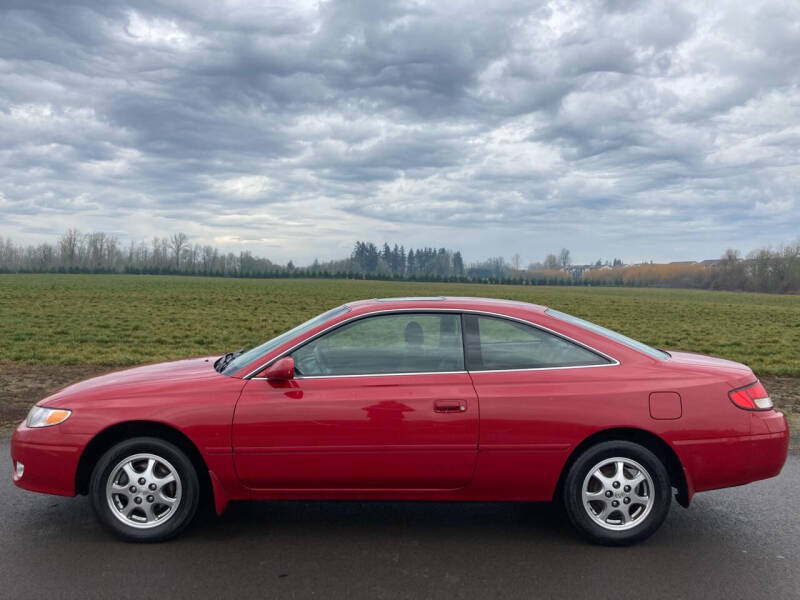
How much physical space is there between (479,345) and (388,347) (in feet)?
1.85

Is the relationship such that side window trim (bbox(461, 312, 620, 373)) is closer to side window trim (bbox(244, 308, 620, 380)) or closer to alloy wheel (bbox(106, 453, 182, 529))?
side window trim (bbox(244, 308, 620, 380))

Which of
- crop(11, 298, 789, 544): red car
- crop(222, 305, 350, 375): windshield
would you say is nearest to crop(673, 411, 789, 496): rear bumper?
crop(11, 298, 789, 544): red car

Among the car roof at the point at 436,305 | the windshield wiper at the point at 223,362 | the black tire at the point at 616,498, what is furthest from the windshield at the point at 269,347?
the black tire at the point at 616,498

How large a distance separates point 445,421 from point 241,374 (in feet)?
4.13

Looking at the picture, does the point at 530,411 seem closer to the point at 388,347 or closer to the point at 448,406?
the point at 448,406

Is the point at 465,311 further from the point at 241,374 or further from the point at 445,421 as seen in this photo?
the point at 241,374

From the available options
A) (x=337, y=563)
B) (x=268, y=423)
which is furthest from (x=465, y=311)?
(x=337, y=563)

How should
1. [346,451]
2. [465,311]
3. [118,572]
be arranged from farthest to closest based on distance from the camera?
[465,311] < [346,451] < [118,572]

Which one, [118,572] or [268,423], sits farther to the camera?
[268,423]

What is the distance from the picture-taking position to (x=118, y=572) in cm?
357

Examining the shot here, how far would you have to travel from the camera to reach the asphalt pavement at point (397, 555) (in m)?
3.41

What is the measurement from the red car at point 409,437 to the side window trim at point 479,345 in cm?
1

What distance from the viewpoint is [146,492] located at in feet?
13.0

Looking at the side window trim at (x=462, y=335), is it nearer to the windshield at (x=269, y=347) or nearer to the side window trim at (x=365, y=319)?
the side window trim at (x=365, y=319)
